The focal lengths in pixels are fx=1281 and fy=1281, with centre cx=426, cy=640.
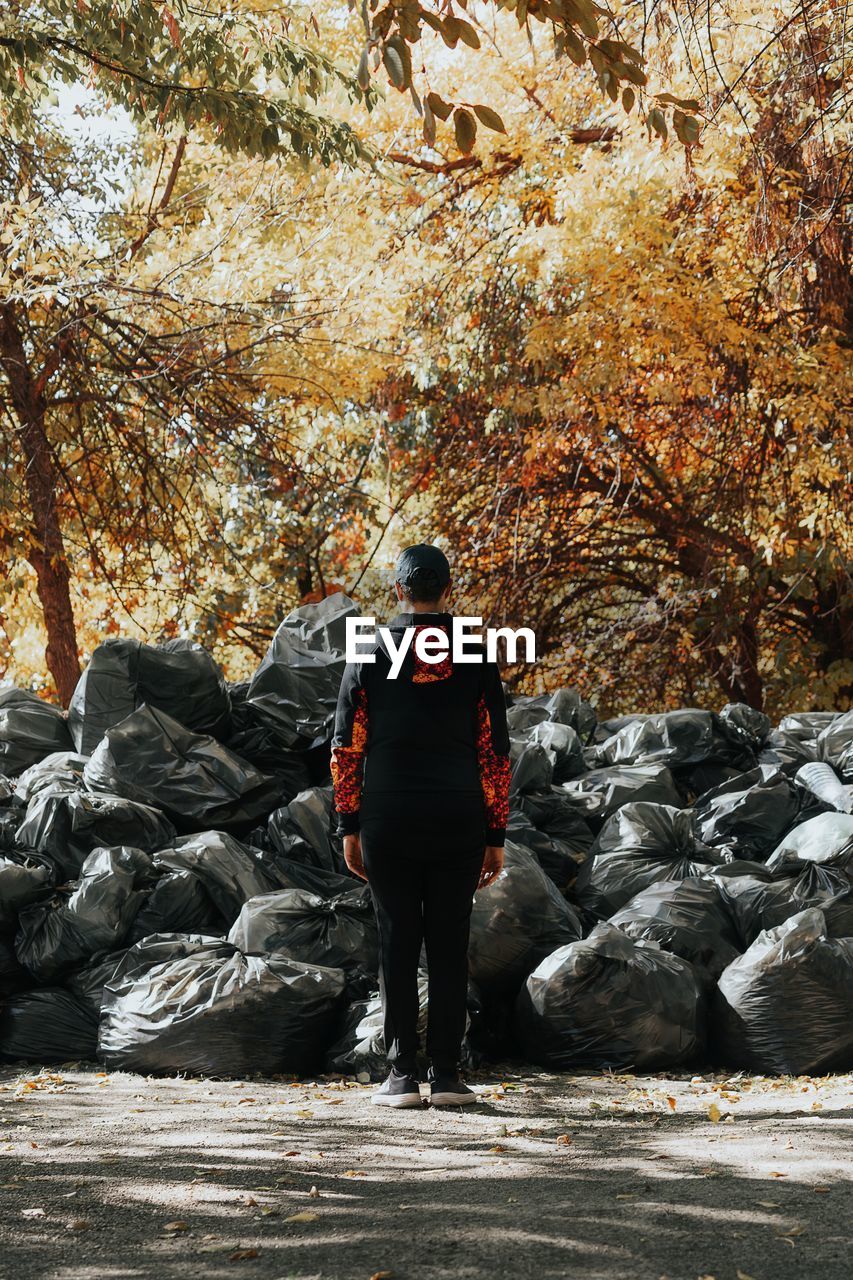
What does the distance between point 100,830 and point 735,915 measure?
95.0 inches

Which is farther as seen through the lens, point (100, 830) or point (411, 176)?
point (411, 176)

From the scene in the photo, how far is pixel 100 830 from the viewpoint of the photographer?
194 inches

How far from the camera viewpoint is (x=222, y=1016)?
13.1ft

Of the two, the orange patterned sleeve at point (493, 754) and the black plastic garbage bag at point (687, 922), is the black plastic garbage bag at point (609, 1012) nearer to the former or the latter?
the black plastic garbage bag at point (687, 922)

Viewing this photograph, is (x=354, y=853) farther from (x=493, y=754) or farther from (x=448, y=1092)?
(x=448, y=1092)

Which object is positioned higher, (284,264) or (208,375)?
(284,264)

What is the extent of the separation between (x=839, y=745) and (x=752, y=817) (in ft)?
3.01

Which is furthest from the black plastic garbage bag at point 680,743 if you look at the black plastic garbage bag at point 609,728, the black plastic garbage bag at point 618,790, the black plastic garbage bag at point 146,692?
the black plastic garbage bag at point 146,692

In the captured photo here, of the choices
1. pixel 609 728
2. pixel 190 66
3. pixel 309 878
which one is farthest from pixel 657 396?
pixel 309 878

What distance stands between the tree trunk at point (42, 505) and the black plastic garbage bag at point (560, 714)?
3.20m

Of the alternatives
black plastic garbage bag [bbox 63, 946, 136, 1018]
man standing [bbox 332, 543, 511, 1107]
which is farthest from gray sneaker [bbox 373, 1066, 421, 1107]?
black plastic garbage bag [bbox 63, 946, 136, 1018]

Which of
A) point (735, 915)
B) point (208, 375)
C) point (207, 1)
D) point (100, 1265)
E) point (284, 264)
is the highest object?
point (207, 1)

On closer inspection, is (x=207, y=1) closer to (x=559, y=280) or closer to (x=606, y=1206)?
(x=559, y=280)

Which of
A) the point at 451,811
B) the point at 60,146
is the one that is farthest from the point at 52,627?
the point at 451,811
